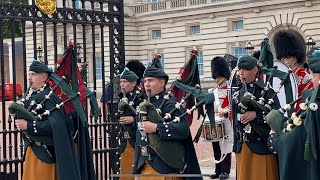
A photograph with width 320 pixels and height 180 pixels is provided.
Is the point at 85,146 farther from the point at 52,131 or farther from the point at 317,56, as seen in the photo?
the point at 317,56

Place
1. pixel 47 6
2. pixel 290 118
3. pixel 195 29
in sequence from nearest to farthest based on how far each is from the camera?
pixel 290 118
pixel 47 6
pixel 195 29

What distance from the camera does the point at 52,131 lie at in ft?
22.3

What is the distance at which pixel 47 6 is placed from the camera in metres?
7.97

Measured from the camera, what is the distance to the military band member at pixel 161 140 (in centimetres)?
641

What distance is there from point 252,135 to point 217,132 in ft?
10.6

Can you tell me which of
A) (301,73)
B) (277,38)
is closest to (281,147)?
(301,73)

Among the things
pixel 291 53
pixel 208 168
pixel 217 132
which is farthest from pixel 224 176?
pixel 291 53

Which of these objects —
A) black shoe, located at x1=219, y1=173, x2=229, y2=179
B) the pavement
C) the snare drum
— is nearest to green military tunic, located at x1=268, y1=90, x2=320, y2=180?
the snare drum

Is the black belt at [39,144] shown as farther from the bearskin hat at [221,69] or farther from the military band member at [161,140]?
the bearskin hat at [221,69]

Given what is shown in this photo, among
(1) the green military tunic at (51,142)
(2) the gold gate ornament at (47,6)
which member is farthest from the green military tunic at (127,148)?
(1) the green military tunic at (51,142)

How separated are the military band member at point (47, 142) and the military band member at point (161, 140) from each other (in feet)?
2.52

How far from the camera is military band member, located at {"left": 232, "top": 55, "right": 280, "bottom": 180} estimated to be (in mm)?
7000

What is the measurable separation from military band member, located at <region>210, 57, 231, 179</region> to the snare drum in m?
0.13

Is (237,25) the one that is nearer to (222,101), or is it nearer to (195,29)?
(195,29)
